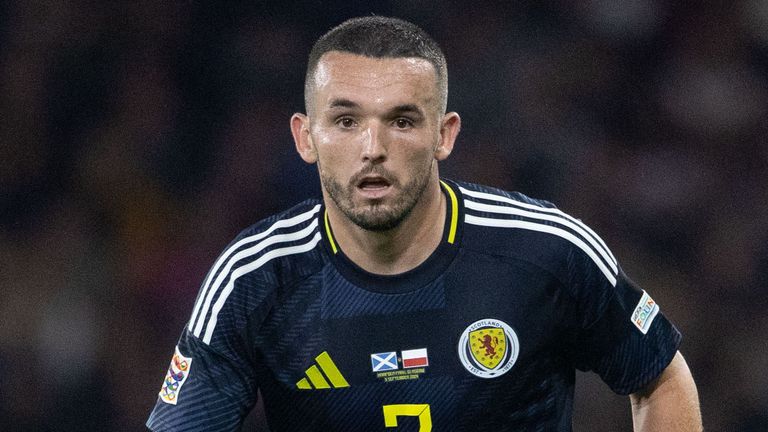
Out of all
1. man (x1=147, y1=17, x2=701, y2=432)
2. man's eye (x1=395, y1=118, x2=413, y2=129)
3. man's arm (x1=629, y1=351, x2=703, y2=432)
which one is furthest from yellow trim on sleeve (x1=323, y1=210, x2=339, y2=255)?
man's arm (x1=629, y1=351, x2=703, y2=432)

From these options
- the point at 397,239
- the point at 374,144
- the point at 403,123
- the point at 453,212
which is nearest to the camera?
the point at 374,144

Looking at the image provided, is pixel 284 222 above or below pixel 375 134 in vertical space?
below

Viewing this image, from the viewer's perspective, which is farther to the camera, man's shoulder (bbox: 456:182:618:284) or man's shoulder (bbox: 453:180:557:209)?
man's shoulder (bbox: 453:180:557:209)

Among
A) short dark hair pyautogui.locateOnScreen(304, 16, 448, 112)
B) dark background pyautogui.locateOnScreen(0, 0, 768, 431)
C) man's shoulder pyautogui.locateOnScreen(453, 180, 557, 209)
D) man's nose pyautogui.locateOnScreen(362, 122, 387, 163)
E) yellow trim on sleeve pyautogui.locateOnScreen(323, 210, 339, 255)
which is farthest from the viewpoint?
dark background pyautogui.locateOnScreen(0, 0, 768, 431)

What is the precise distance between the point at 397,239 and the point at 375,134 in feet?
1.11

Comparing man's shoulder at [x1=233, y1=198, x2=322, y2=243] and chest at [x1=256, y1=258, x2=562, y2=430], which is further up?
man's shoulder at [x1=233, y1=198, x2=322, y2=243]

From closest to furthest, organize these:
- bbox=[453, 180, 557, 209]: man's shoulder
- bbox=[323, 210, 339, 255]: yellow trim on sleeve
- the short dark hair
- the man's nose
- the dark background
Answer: the man's nose, the short dark hair, bbox=[323, 210, 339, 255]: yellow trim on sleeve, bbox=[453, 180, 557, 209]: man's shoulder, the dark background

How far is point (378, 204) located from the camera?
8.84ft

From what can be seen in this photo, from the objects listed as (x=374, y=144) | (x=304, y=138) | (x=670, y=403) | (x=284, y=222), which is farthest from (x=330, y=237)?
(x=670, y=403)

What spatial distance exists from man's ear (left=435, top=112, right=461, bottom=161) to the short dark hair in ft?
0.17

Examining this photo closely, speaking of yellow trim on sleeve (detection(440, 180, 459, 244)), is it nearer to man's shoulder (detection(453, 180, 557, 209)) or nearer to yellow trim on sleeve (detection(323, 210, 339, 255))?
man's shoulder (detection(453, 180, 557, 209))

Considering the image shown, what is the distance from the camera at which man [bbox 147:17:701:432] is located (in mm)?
2854

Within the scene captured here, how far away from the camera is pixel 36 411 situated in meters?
4.94

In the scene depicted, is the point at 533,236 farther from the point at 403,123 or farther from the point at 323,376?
the point at 323,376
